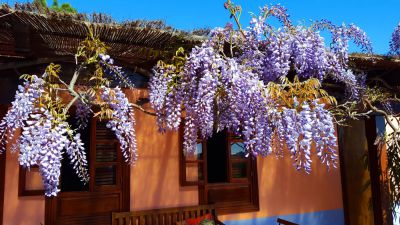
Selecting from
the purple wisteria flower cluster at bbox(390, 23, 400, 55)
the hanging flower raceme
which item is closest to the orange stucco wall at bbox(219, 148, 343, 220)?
the purple wisteria flower cluster at bbox(390, 23, 400, 55)

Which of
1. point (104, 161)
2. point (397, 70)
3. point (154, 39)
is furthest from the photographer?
point (104, 161)

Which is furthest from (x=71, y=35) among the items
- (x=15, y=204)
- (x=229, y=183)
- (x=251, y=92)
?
(x=229, y=183)

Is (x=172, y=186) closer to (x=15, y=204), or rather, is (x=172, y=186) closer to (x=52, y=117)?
(x=15, y=204)

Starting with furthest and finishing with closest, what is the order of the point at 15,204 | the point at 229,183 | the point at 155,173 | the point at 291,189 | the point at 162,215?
the point at 291,189
the point at 229,183
the point at 155,173
the point at 162,215
the point at 15,204

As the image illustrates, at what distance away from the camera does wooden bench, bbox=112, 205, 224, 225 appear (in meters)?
4.57

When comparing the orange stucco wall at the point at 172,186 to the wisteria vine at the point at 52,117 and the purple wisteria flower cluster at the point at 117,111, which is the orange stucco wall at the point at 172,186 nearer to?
the wisteria vine at the point at 52,117

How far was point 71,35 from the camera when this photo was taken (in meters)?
2.89

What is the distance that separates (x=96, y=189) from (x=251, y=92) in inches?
101

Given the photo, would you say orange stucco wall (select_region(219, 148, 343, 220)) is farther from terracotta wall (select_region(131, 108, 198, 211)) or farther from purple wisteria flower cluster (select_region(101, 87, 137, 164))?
purple wisteria flower cluster (select_region(101, 87, 137, 164))

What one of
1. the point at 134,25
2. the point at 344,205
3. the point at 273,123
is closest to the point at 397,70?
the point at 273,123

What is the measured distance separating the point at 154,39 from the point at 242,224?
10.8 ft

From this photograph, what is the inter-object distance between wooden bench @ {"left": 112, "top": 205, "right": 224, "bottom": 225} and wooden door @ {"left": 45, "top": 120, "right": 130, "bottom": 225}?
14 centimetres

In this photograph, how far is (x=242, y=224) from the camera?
5.33 metres

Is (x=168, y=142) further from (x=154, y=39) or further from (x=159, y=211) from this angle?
(x=154, y=39)
